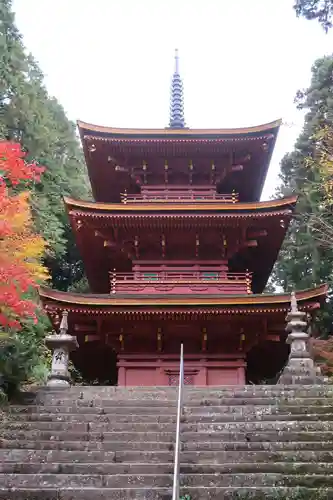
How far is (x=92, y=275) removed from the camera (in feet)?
58.6

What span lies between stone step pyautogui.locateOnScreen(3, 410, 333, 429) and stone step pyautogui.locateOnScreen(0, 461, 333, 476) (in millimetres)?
1307

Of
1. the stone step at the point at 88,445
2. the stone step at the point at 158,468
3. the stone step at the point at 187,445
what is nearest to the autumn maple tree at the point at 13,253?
the stone step at the point at 88,445

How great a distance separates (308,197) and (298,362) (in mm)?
14167

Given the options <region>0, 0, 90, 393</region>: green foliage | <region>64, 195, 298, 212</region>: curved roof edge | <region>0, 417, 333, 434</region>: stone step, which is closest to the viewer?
<region>0, 417, 333, 434</region>: stone step

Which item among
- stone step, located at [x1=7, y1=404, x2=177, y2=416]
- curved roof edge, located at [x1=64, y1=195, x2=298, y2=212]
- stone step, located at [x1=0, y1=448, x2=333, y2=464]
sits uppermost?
curved roof edge, located at [x1=64, y1=195, x2=298, y2=212]

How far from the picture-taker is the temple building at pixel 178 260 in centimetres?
1352

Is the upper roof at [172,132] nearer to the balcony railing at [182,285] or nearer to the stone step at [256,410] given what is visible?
the balcony railing at [182,285]

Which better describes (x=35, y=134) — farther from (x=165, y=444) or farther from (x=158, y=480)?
(x=158, y=480)

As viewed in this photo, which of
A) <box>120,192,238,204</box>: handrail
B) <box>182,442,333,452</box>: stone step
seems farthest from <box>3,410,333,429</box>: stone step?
<box>120,192,238,204</box>: handrail

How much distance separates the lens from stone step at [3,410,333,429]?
8.66 metres

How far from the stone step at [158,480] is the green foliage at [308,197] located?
1682 centimetres

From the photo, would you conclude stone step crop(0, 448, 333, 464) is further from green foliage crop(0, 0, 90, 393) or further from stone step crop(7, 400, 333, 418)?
green foliage crop(0, 0, 90, 393)

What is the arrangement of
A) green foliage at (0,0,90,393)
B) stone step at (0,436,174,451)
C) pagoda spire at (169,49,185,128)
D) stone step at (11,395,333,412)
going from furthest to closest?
green foliage at (0,0,90,393) < pagoda spire at (169,49,185,128) < stone step at (11,395,333,412) < stone step at (0,436,174,451)

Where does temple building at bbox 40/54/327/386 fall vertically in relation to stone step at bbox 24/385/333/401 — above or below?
above
